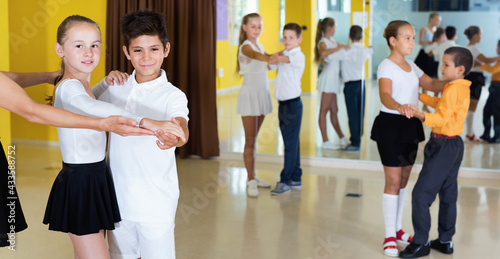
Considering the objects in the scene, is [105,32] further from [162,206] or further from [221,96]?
[162,206]

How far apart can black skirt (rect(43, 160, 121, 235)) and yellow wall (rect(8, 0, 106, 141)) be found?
4.34 meters

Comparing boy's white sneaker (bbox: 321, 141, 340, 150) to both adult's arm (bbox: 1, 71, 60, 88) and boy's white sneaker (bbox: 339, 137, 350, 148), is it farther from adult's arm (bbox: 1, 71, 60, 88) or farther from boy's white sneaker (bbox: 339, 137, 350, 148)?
adult's arm (bbox: 1, 71, 60, 88)

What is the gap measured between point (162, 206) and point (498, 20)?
4.09 m

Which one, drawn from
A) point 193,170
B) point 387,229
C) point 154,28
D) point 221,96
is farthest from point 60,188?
point 221,96

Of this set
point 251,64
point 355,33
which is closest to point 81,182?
point 251,64

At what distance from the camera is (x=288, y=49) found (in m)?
4.50

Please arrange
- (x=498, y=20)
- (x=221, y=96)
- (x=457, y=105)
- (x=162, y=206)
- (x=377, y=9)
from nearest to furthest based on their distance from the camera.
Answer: (x=162, y=206) → (x=457, y=105) → (x=498, y=20) → (x=377, y=9) → (x=221, y=96)

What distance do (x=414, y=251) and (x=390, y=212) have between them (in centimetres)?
25

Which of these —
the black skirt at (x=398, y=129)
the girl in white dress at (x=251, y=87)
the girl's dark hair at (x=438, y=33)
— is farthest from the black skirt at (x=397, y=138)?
the girl's dark hair at (x=438, y=33)

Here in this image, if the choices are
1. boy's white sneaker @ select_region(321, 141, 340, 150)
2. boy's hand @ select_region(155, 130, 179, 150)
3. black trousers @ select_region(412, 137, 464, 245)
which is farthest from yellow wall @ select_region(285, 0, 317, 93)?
boy's hand @ select_region(155, 130, 179, 150)

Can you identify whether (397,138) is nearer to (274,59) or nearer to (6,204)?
(274,59)

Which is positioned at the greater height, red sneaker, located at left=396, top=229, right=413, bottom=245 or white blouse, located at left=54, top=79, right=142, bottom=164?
white blouse, located at left=54, top=79, right=142, bottom=164

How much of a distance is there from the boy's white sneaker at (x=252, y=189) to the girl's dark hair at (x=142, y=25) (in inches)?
101

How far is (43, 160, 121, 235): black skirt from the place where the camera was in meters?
1.95
